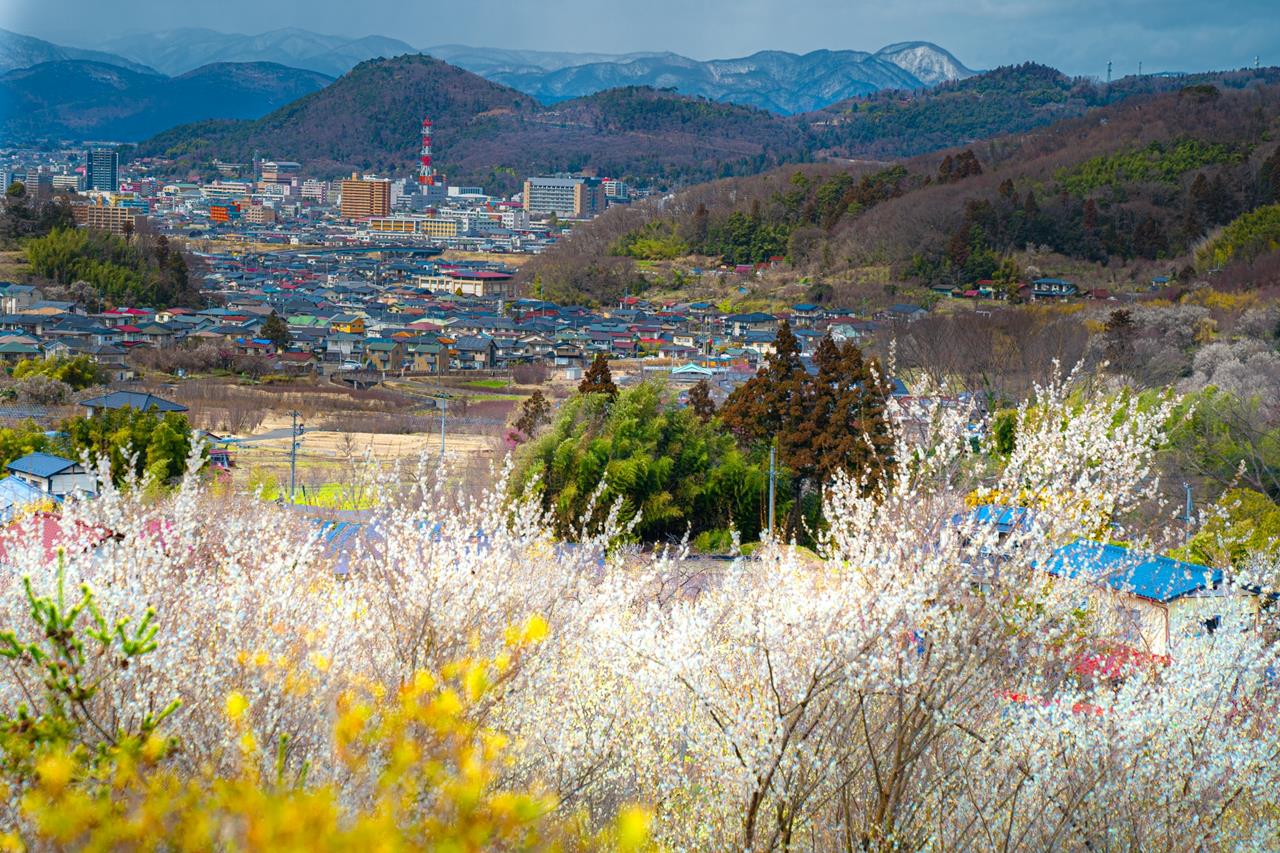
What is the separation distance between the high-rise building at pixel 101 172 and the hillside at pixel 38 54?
86.6 feet

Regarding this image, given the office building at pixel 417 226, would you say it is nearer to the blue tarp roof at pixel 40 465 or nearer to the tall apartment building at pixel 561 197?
the tall apartment building at pixel 561 197

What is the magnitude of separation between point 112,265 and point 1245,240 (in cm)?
2568

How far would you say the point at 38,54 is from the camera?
389 ft

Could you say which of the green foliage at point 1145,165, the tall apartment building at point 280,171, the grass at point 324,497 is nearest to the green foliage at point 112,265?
the grass at point 324,497

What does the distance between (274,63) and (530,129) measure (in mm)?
58883

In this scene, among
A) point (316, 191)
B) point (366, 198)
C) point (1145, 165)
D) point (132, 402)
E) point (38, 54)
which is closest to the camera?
point (132, 402)

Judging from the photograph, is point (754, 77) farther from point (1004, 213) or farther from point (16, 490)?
Result: point (16, 490)

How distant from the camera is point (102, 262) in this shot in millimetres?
32969

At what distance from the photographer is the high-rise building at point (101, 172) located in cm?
7594

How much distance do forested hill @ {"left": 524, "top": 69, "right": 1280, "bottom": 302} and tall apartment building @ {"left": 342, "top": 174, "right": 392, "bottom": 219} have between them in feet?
106

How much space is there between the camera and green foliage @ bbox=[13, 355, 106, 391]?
64.8ft

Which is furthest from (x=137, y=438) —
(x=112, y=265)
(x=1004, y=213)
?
(x=1004, y=213)

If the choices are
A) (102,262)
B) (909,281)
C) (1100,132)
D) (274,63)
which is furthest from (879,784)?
(274,63)

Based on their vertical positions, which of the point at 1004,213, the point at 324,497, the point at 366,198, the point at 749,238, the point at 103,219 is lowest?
the point at 324,497
